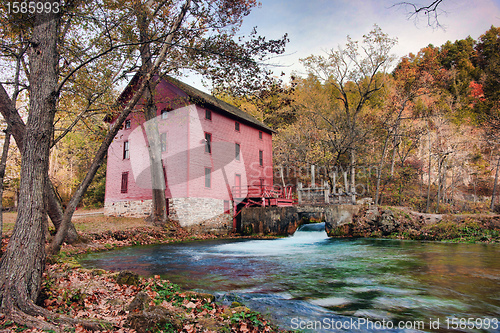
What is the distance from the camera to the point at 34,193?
406 cm

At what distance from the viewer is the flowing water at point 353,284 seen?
4.30 meters

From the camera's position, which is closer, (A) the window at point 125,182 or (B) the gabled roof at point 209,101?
(B) the gabled roof at point 209,101

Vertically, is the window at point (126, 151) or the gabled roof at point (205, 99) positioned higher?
the gabled roof at point (205, 99)

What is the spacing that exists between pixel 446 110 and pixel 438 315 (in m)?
27.7

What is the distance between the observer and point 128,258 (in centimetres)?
953

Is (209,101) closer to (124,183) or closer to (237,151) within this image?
(237,151)

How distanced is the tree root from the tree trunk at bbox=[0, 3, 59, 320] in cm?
3

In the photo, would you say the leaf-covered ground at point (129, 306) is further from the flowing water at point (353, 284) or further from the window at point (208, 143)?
the window at point (208, 143)

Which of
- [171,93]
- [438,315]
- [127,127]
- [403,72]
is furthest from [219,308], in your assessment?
[403,72]

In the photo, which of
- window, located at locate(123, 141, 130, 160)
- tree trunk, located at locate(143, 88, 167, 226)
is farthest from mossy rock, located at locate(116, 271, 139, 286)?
window, located at locate(123, 141, 130, 160)

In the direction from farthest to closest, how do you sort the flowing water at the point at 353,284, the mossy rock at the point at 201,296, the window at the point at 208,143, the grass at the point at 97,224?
1. the window at the point at 208,143
2. the grass at the point at 97,224
3. the mossy rock at the point at 201,296
4. the flowing water at the point at 353,284

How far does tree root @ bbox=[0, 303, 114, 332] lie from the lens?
3195mm

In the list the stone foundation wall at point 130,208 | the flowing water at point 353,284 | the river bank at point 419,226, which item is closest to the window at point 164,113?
the stone foundation wall at point 130,208

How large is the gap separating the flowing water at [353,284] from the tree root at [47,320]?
2355 millimetres
